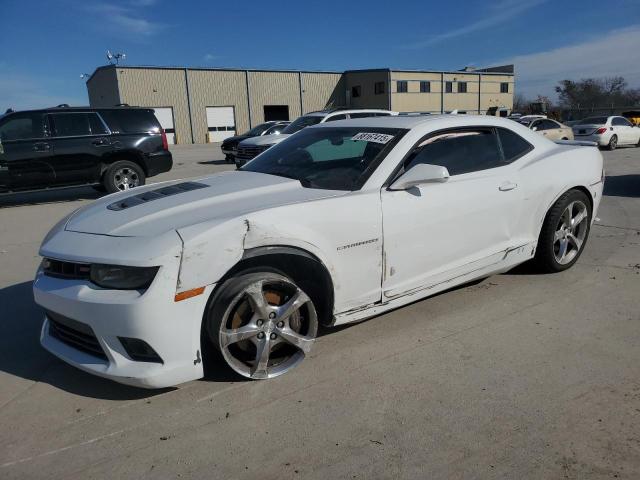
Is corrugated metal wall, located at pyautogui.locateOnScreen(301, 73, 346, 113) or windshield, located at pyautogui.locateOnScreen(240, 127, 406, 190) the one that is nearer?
→ windshield, located at pyautogui.locateOnScreen(240, 127, 406, 190)

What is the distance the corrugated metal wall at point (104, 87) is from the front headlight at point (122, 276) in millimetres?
40074

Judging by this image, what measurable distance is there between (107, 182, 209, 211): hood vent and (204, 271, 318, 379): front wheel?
3.24 ft

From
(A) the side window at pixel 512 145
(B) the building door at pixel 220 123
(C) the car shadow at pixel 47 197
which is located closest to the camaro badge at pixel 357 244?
(A) the side window at pixel 512 145

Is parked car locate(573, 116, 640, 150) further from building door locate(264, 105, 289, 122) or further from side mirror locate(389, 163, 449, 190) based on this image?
building door locate(264, 105, 289, 122)

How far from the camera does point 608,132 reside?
18453mm

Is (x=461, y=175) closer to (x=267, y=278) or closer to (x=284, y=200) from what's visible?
(x=284, y=200)

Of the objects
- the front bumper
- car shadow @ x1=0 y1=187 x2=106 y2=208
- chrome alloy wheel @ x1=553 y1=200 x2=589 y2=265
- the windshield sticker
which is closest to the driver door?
the windshield sticker

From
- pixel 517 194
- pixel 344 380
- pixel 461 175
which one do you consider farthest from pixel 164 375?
pixel 517 194

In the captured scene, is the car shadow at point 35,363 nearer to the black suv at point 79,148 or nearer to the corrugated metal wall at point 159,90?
the black suv at point 79,148

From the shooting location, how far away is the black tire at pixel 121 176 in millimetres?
9766

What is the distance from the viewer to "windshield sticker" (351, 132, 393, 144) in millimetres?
3496

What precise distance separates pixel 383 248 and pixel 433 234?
0.45 meters

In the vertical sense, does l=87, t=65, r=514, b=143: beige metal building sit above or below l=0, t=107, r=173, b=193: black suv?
above

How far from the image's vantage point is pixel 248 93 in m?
45.0
